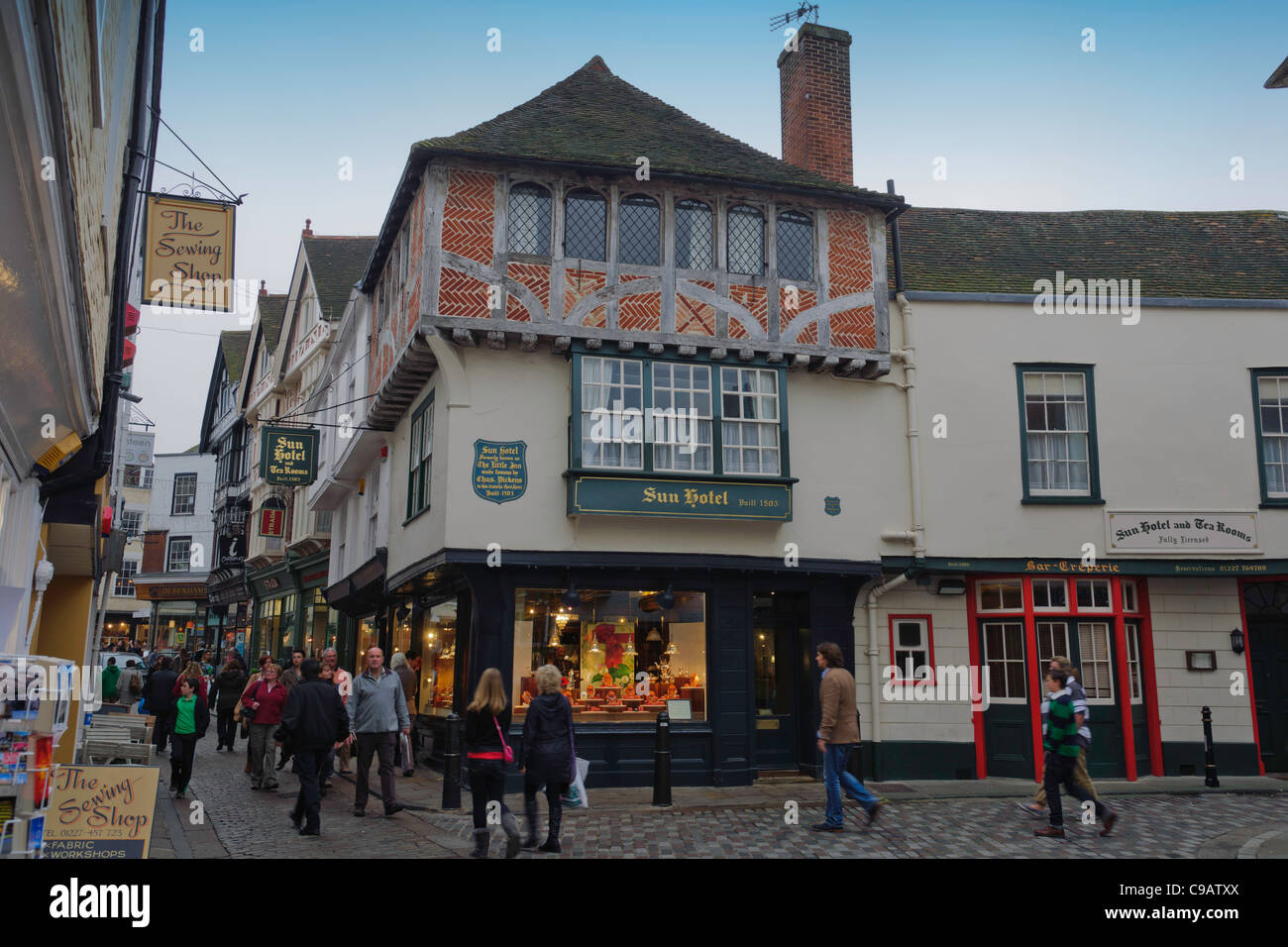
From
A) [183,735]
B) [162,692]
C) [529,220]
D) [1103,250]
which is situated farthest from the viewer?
[1103,250]

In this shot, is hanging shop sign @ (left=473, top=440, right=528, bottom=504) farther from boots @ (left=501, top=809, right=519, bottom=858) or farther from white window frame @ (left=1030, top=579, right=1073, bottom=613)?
white window frame @ (left=1030, top=579, right=1073, bottom=613)

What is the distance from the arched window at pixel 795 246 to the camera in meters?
15.1

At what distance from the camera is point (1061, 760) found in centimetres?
1007

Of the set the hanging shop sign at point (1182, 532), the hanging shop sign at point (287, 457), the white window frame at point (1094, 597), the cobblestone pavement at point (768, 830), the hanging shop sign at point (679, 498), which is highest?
the hanging shop sign at point (287, 457)

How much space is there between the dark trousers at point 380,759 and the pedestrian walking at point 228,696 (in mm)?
6985

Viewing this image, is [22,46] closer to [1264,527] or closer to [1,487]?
[1,487]

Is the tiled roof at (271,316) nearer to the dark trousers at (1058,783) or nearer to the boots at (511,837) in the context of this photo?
the boots at (511,837)

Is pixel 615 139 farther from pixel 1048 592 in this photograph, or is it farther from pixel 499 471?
pixel 1048 592

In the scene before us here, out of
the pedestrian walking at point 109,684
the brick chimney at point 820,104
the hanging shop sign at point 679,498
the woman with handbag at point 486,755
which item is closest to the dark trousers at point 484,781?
the woman with handbag at point 486,755

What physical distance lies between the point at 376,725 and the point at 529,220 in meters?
7.13

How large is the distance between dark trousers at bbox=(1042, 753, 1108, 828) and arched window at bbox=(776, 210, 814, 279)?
7867 millimetres

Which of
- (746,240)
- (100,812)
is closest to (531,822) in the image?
(100,812)

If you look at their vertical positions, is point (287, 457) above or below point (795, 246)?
below

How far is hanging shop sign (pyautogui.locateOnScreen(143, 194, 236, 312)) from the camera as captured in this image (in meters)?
12.3
